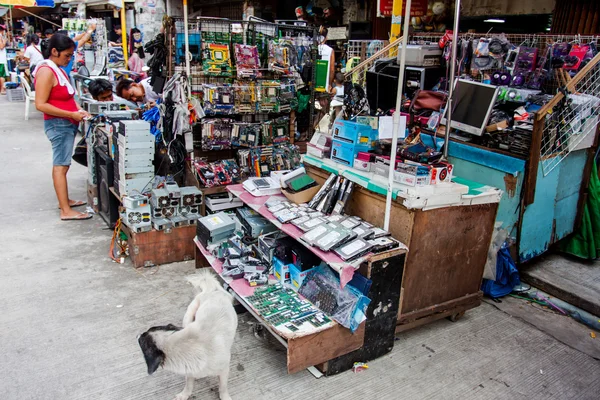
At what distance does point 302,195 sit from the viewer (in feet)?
13.0

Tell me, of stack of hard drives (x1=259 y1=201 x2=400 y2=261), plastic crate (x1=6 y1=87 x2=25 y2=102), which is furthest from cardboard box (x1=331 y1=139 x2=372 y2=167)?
plastic crate (x1=6 y1=87 x2=25 y2=102)

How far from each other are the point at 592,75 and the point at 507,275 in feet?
6.66

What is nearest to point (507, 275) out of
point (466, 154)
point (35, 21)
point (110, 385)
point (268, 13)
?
point (466, 154)

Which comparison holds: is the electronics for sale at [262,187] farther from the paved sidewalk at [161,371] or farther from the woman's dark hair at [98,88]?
the woman's dark hair at [98,88]

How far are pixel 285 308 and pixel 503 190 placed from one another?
233cm

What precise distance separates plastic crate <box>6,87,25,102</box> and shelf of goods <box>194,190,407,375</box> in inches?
527

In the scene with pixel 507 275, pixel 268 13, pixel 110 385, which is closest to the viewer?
pixel 110 385

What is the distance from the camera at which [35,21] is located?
21141 millimetres

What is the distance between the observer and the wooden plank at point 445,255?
3277 millimetres

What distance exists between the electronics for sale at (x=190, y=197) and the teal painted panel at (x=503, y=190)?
2720 mm

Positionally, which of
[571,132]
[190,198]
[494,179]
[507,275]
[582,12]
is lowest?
[507,275]

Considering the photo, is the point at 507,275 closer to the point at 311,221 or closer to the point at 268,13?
the point at 311,221

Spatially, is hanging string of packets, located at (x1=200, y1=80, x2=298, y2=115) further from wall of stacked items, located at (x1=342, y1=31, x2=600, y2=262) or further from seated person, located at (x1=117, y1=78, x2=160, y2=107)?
seated person, located at (x1=117, y1=78, x2=160, y2=107)

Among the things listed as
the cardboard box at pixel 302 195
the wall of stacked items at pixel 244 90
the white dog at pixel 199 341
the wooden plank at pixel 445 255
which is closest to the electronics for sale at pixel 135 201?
the wall of stacked items at pixel 244 90
